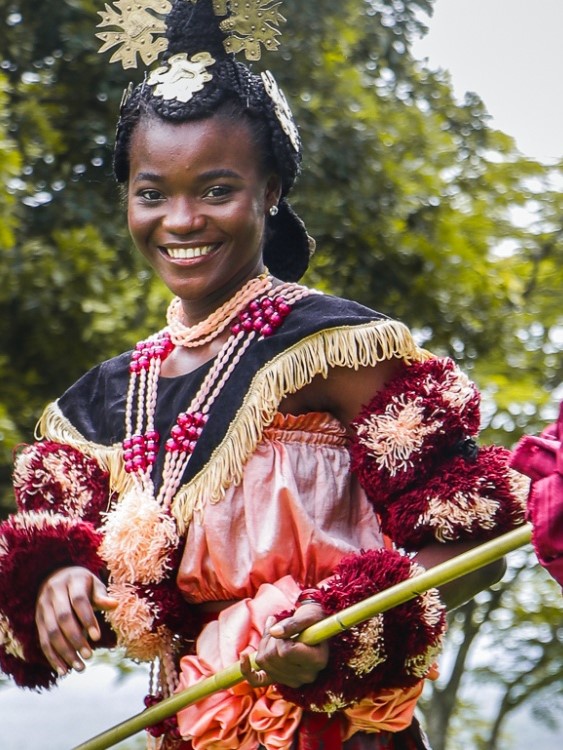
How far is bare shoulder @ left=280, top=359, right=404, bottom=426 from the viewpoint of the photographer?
296cm

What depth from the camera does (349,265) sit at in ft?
20.4

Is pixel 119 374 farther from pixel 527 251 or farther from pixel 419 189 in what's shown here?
pixel 527 251

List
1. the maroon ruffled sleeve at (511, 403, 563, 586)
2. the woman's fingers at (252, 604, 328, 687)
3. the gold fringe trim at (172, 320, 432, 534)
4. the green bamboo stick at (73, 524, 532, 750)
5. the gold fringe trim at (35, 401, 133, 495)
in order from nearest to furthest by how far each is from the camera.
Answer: the maroon ruffled sleeve at (511, 403, 563, 586) → the green bamboo stick at (73, 524, 532, 750) → the woman's fingers at (252, 604, 328, 687) → the gold fringe trim at (172, 320, 432, 534) → the gold fringe trim at (35, 401, 133, 495)

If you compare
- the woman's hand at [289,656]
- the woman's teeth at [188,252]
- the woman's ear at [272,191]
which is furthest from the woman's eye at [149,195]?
the woman's hand at [289,656]

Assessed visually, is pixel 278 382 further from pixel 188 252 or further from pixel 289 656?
pixel 289 656

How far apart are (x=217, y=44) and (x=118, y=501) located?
1.00m

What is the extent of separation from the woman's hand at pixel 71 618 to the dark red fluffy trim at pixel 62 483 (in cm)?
24

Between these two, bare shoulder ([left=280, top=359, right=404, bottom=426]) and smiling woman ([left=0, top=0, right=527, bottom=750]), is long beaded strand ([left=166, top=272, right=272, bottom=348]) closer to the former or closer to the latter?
smiling woman ([left=0, top=0, right=527, bottom=750])

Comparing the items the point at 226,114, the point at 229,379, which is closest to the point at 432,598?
the point at 229,379

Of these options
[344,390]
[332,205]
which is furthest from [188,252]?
[332,205]

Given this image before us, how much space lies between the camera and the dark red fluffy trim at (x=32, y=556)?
9.78 feet

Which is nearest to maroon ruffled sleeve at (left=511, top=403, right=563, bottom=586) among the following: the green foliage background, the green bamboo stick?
the green bamboo stick

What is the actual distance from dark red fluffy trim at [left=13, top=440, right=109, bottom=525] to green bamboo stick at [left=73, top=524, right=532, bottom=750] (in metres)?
0.53

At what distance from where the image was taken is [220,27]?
3100 mm
